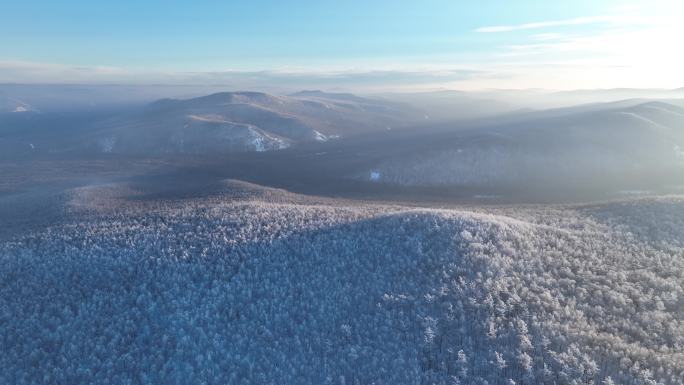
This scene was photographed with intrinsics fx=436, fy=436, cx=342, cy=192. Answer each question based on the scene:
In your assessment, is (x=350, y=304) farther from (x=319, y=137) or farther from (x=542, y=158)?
(x=319, y=137)

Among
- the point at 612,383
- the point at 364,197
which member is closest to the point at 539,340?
the point at 612,383

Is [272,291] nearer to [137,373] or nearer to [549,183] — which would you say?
[137,373]

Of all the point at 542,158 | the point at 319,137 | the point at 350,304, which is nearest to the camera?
the point at 350,304

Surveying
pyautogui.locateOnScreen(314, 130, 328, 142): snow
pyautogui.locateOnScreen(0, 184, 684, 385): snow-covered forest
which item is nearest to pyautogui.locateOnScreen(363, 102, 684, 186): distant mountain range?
pyautogui.locateOnScreen(0, 184, 684, 385): snow-covered forest

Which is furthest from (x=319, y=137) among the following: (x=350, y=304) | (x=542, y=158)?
(x=350, y=304)

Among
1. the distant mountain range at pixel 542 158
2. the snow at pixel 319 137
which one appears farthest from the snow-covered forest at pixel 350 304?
the snow at pixel 319 137

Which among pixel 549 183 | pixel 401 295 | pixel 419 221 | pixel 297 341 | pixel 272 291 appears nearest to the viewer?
pixel 297 341

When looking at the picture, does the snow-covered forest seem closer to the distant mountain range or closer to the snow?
the distant mountain range

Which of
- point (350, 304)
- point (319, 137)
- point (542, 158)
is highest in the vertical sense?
point (319, 137)
